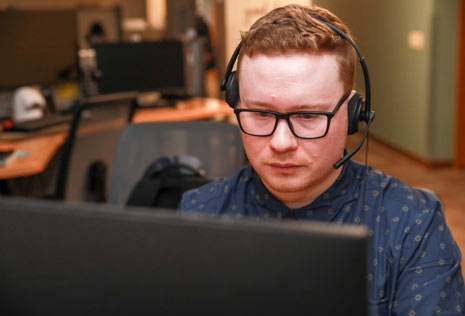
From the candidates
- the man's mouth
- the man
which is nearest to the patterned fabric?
the man

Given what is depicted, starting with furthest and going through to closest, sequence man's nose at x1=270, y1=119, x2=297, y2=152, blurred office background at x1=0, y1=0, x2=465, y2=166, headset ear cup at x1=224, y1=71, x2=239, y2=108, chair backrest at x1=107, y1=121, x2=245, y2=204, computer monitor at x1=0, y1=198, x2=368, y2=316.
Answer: blurred office background at x1=0, y1=0, x2=465, y2=166 → chair backrest at x1=107, y1=121, x2=245, y2=204 → headset ear cup at x1=224, y1=71, x2=239, y2=108 → man's nose at x1=270, y1=119, x2=297, y2=152 → computer monitor at x1=0, y1=198, x2=368, y2=316

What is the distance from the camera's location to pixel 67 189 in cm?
241

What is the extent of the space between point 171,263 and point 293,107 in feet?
1.49

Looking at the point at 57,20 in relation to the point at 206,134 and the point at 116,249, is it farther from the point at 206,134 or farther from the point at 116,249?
the point at 116,249

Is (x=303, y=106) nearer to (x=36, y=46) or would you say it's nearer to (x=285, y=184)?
(x=285, y=184)

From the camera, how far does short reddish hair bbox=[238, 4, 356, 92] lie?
34.1 inches

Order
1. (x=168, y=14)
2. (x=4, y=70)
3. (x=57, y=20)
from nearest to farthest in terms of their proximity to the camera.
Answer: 1. (x=4, y=70)
2. (x=57, y=20)
3. (x=168, y=14)

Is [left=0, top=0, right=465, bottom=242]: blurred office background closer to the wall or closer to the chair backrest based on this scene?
the wall

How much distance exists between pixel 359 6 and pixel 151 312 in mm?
796

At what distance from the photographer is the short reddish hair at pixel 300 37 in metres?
0.87

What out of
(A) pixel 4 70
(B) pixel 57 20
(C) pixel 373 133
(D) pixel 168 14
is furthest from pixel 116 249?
(D) pixel 168 14

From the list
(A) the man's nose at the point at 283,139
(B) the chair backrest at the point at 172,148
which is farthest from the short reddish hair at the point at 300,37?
(B) the chair backrest at the point at 172,148

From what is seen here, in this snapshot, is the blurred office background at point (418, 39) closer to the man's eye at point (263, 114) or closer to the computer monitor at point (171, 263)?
the man's eye at point (263, 114)

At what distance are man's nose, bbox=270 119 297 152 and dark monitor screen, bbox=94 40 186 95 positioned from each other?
2.70 meters
